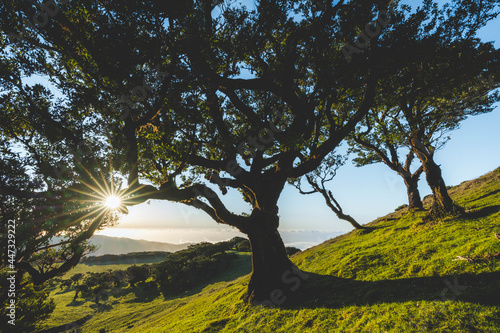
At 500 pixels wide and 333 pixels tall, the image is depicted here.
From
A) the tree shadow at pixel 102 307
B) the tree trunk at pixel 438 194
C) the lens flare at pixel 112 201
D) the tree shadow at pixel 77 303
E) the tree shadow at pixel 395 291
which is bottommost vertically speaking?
the tree shadow at pixel 102 307

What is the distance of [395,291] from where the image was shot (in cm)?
850

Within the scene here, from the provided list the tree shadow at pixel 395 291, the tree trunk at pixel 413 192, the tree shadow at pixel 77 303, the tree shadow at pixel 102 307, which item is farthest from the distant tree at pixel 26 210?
the tree shadow at pixel 77 303

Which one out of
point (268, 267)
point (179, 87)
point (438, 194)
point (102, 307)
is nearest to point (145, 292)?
point (102, 307)

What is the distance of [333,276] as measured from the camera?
1281 centimetres

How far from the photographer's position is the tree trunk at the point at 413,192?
2375 centimetres

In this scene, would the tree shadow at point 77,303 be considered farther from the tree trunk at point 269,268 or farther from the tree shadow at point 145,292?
the tree trunk at point 269,268

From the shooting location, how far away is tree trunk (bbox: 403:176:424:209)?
23.8 m

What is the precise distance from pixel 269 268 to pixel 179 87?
11953mm

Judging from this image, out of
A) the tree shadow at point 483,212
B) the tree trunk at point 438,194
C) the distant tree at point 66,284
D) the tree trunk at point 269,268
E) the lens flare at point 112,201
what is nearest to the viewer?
the lens flare at point 112,201

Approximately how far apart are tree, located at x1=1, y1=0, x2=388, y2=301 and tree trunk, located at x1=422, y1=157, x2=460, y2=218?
835cm

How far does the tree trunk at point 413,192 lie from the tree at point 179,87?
1580cm

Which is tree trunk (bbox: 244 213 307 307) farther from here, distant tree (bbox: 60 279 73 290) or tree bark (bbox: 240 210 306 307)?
distant tree (bbox: 60 279 73 290)

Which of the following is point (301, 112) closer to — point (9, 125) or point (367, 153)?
point (9, 125)

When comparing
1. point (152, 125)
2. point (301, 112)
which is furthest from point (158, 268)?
point (301, 112)
